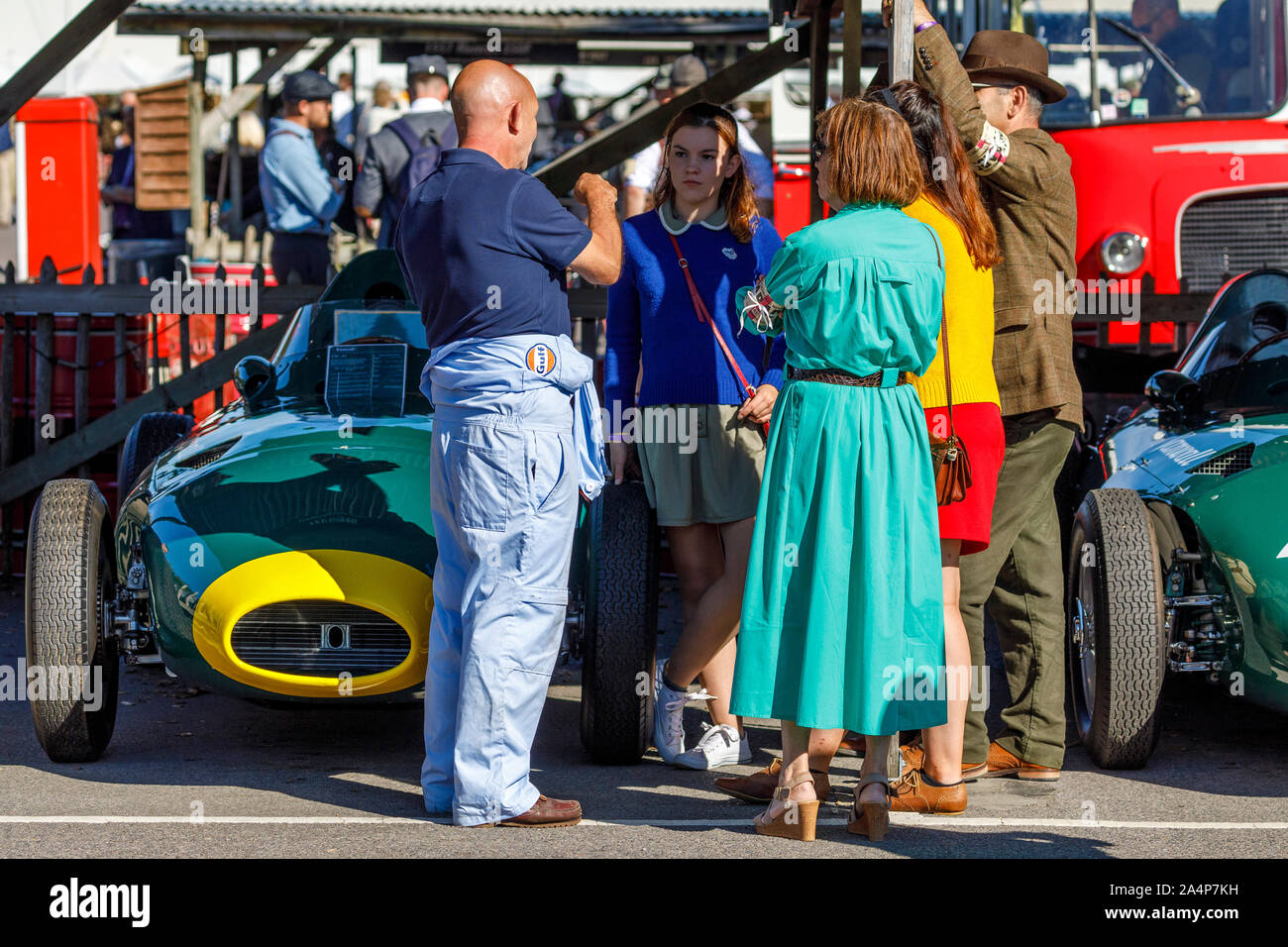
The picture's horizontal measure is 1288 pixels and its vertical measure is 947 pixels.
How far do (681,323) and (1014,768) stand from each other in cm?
177

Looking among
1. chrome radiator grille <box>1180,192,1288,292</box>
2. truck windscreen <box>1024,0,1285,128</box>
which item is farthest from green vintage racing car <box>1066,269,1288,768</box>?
truck windscreen <box>1024,0,1285,128</box>

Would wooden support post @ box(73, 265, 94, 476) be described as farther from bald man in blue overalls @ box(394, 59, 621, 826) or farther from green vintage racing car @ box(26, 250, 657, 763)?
bald man in blue overalls @ box(394, 59, 621, 826)

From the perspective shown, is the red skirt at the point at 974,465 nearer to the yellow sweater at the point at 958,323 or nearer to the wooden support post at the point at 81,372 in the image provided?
the yellow sweater at the point at 958,323

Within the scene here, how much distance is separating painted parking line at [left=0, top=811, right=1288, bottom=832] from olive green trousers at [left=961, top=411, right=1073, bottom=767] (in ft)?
1.55

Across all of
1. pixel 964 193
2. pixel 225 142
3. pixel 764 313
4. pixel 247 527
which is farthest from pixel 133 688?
pixel 225 142

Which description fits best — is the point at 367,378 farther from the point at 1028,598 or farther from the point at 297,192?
the point at 297,192

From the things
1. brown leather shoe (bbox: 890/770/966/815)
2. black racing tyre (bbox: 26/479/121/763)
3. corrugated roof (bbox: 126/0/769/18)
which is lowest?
brown leather shoe (bbox: 890/770/966/815)

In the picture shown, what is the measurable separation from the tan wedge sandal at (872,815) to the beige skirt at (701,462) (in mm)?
1098

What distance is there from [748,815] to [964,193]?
1887mm

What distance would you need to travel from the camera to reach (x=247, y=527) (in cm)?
516

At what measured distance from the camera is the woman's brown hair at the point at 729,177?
17.4ft

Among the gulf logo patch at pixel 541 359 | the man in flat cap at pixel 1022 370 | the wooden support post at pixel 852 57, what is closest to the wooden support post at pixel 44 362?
the wooden support post at pixel 852 57

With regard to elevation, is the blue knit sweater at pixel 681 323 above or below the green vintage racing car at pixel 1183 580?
above

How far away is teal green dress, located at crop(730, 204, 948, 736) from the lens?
427cm
